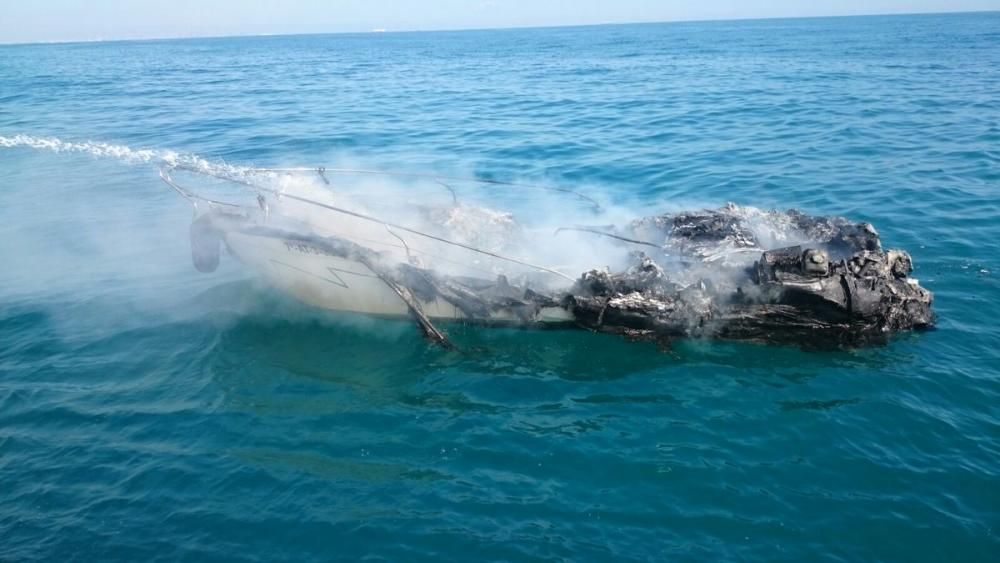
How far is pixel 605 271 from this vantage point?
11742mm

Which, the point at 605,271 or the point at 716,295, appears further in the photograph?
the point at 605,271

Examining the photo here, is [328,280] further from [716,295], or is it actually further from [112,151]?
[112,151]

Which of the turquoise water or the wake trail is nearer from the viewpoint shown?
the turquoise water

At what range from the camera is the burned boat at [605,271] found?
11.3 metres

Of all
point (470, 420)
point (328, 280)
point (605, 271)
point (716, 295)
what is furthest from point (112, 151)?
point (716, 295)

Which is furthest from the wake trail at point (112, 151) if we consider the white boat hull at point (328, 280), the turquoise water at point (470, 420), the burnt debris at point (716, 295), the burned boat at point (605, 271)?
the burnt debris at point (716, 295)

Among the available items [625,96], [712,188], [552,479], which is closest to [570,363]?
[552,479]

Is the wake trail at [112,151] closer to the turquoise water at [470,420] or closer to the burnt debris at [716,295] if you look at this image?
the turquoise water at [470,420]

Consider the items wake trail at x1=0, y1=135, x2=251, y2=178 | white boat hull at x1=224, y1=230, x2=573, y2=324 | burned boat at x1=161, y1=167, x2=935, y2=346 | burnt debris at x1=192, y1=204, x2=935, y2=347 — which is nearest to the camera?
burnt debris at x1=192, y1=204, x2=935, y2=347

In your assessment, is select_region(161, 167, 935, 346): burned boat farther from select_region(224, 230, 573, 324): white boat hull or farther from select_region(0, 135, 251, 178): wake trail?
select_region(0, 135, 251, 178): wake trail

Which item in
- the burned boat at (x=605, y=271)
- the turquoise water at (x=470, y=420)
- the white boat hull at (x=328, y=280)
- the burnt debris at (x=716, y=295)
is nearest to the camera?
the turquoise water at (x=470, y=420)

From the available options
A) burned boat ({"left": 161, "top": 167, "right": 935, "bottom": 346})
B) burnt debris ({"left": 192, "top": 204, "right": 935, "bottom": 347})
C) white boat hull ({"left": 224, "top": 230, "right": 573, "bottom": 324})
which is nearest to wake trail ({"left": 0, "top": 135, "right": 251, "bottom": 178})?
white boat hull ({"left": 224, "top": 230, "right": 573, "bottom": 324})

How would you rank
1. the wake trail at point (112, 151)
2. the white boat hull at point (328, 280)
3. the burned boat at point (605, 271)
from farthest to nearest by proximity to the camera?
the wake trail at point (112, 151) < the white boat hull at point (328, 280) < the burned boat at point (605, 271)

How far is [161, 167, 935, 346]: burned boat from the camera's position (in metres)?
11.3
